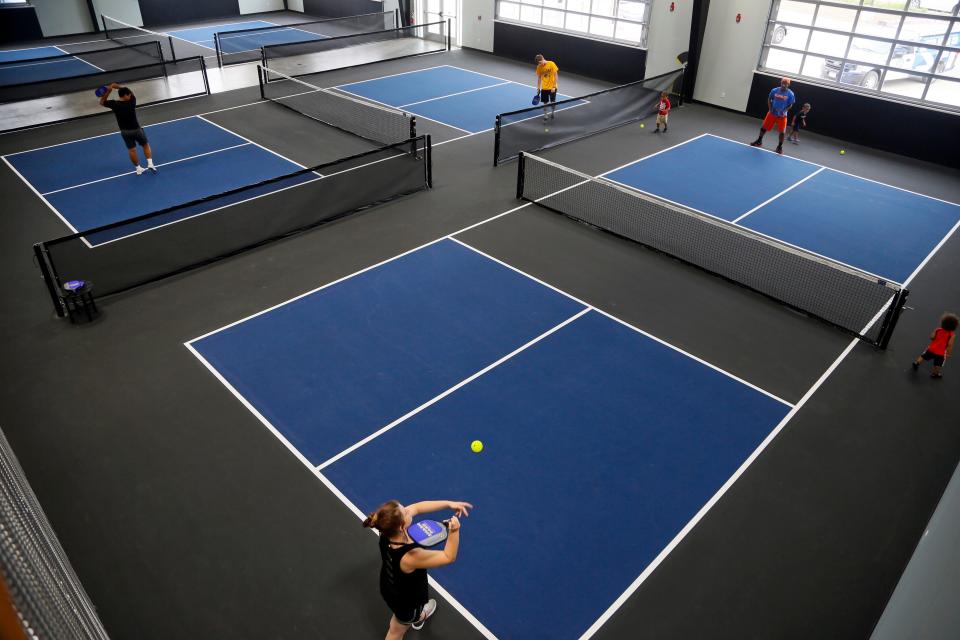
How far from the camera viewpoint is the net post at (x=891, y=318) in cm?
873

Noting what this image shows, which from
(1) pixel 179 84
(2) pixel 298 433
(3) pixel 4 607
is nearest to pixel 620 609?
(2) pixel 298 433

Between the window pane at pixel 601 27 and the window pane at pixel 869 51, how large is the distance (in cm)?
743

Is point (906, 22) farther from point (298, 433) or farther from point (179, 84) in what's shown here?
point (179, 84)

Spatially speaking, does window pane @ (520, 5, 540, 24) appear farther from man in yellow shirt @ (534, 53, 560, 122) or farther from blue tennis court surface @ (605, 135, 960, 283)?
blue tennis court surface @ (605, 135, 960, 283)

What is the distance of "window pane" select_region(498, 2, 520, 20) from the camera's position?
23750 mm

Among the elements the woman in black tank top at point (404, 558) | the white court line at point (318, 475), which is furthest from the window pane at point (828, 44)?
the woman in black tank top at point (404, 558)

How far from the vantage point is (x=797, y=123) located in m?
17.1

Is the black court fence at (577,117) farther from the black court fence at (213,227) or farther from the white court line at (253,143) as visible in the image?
the white court line at (253,143)

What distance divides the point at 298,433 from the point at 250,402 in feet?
2.90

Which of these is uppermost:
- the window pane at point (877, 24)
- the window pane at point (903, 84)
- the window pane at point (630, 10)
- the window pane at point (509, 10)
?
the window pane at point (877, 24)

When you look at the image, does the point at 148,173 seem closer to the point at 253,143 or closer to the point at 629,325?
the point at 253,143

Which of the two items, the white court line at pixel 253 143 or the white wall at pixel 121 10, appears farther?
the white wall at pixel 121 10

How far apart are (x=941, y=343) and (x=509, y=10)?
19891 mm

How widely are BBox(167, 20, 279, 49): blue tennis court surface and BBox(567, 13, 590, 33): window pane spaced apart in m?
13.4
